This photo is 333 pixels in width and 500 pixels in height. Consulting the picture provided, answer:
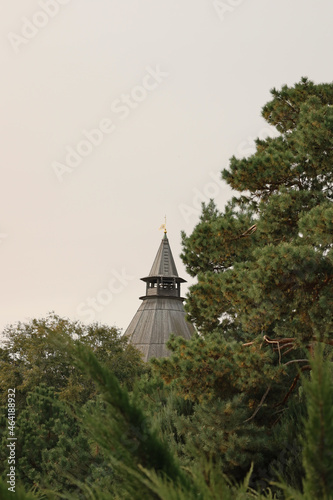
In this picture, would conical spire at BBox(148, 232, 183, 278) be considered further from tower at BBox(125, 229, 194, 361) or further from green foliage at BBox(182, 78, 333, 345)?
green foliage at BBox(182, 78, 333, 345)

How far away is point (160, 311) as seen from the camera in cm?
5206

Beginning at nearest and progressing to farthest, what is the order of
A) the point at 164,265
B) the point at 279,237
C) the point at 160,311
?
1. the point at 279,237
2. the point at 160,311
3. the point at 164,265

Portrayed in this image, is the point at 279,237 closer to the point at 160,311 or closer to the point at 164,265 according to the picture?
the point at 160,311

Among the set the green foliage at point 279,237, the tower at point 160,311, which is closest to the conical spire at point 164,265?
the tower at point 160,311

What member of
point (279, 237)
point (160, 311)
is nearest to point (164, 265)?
point (160, 311)

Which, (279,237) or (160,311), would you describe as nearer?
(279,237)

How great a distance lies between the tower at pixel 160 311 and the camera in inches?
1966

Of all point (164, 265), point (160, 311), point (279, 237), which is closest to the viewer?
point (279, 237)

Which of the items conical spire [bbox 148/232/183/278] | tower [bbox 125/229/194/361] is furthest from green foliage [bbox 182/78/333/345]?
conical spire [bbox 148/232/183/278]

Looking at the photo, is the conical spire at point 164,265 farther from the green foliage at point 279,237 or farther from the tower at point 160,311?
the green foliage at point 279,237

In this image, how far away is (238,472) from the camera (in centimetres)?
1116

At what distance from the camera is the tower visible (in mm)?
49938

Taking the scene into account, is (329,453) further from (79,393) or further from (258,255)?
(79,393)

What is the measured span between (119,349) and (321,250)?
22.0 metres
